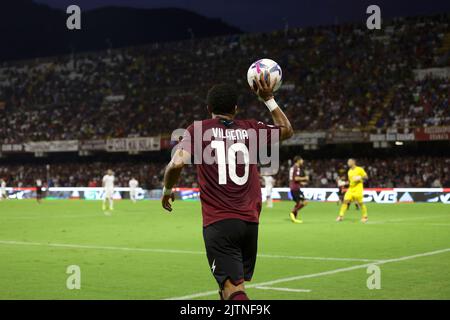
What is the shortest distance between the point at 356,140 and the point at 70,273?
38.6 metres

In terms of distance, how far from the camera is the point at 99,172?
62750mm

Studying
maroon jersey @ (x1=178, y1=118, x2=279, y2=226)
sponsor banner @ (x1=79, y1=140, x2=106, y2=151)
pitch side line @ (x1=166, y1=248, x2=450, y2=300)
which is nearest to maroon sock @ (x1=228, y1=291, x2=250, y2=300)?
maroon jersey @ (x1=178, y1=118, x2=279, y2=226)

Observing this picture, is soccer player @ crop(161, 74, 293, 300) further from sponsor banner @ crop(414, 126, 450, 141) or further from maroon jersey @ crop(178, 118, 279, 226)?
sponsor banner @ crop(414, 126, 450, 141)

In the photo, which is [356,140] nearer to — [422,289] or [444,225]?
[444,225]

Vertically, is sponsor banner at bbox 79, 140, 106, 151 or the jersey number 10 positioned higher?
sponsor banner at bbox 79, 140, 106, 151

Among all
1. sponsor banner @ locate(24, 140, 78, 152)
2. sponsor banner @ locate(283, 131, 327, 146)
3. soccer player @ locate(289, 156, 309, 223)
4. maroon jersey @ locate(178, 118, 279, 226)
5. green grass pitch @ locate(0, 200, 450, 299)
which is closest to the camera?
maroon jersey @ locate(178, 118, 279, 226)

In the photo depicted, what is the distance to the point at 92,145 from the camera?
6153 cm

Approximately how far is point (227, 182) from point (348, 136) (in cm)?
4358

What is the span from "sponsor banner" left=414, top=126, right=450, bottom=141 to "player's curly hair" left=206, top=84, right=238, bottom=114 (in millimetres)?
41346

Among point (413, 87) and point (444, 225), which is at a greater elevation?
point (413, 87)

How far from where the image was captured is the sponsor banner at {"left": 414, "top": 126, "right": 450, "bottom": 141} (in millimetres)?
45031

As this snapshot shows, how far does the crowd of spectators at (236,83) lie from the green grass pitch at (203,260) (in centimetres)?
2690

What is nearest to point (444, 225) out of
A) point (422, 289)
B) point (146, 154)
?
point (422, 289)

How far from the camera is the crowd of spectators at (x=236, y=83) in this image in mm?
50438
